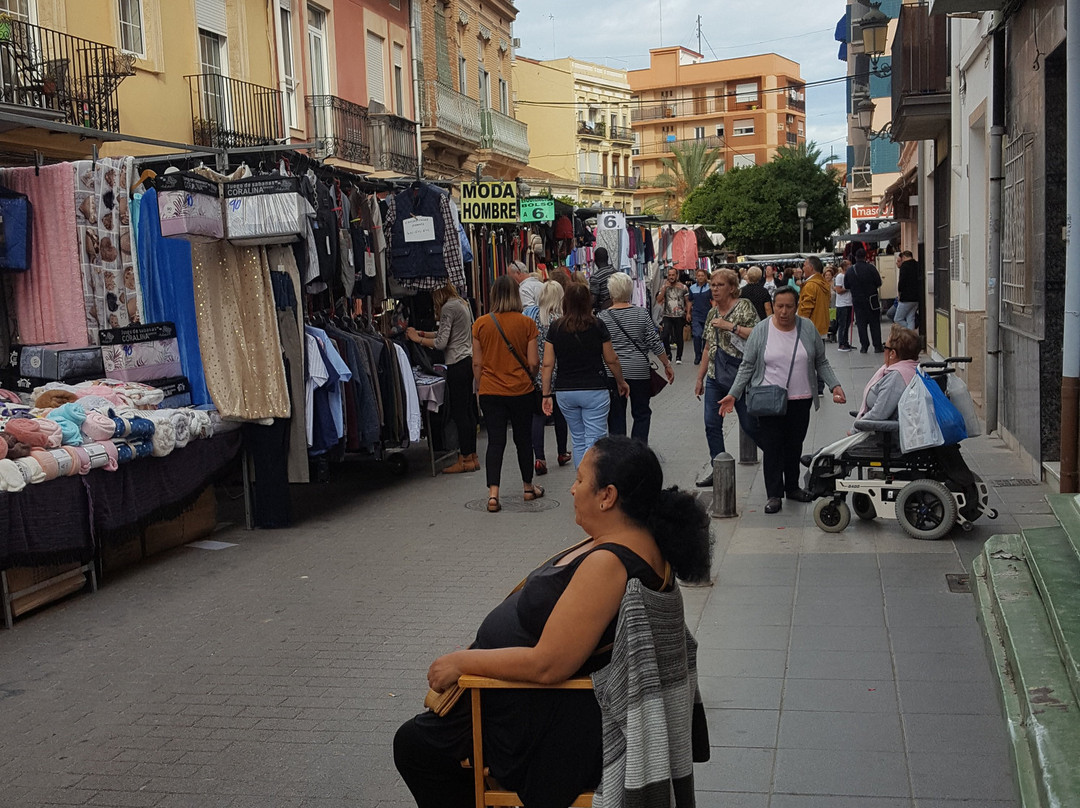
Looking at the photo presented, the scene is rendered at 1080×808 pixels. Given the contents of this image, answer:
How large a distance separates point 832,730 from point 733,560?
285 cm

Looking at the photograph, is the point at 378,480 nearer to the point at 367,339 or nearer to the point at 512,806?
the point at 367,339

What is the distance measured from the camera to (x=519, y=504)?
9.69 m

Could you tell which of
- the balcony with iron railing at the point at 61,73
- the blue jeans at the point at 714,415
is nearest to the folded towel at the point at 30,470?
the blue jeans at the point at 714,415

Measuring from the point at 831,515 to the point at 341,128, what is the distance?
55.7 feet

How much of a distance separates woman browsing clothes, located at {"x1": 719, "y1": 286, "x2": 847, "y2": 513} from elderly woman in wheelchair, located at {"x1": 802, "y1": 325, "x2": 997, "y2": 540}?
602 millimetres

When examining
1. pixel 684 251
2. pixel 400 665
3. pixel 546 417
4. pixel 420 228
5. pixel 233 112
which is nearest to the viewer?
pixel 400 665

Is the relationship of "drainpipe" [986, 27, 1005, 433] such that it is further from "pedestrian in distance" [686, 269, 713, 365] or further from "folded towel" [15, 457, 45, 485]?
"pedestrian in distance" [686, 269, 713, 365]

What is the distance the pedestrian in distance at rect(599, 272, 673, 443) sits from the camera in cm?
975

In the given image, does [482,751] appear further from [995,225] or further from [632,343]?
[995,225]

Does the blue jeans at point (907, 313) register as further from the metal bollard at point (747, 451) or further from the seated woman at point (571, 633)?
the seated woman at point (571, 633)

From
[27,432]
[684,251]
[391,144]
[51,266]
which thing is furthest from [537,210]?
[684,251]

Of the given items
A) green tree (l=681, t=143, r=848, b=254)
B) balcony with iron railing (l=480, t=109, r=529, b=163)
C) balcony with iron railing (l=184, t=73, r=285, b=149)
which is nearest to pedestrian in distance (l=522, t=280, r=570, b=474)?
balcony with iron railing (l=184, t=73, r=285, b=149)

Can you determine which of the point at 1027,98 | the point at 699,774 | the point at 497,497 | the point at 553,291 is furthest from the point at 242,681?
the point at 1027,98

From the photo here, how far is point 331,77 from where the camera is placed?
75.3 ft
